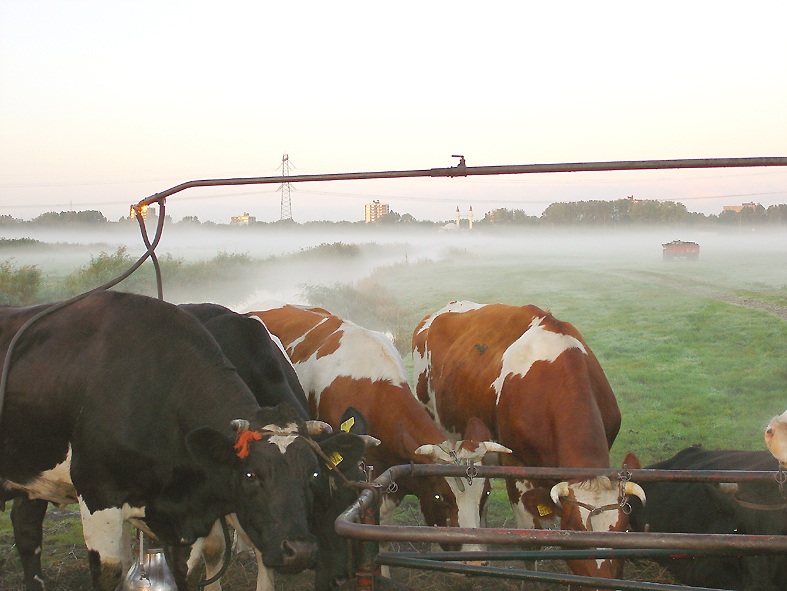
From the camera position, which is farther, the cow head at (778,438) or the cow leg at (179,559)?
the cow leg at (179,559)

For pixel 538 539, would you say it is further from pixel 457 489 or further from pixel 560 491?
pixel 457 489

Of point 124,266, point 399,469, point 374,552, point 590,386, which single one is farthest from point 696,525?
point 124,266

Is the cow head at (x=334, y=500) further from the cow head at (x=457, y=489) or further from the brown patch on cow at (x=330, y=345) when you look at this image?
the brown patch on cow at (x=330, y=345)

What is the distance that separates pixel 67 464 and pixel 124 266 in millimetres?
16858

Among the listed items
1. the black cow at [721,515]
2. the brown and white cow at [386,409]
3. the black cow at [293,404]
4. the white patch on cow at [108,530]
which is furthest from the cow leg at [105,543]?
the black cow at [721,515]

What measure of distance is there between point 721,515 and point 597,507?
55.0 inches

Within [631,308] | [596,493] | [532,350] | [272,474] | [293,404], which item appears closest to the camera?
[272,474]

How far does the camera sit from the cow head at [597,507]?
392 centimetres

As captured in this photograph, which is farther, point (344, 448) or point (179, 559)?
point (179, 559)

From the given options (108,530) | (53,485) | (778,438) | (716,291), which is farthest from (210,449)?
(716,291)

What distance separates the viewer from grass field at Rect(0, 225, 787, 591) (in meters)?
9.37

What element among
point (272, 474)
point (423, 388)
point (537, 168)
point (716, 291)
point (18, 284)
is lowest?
point (716, 291)

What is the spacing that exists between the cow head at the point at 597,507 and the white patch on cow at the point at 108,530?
266 centimetres

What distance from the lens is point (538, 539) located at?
186 cm
